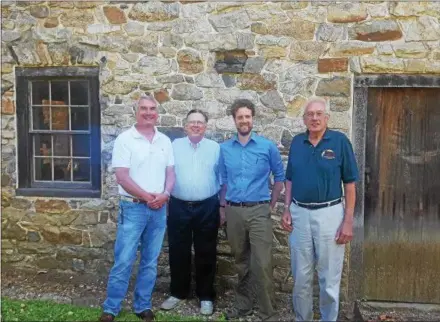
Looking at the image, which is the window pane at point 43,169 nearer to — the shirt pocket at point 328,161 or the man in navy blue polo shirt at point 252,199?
the man in navy blue polo shirt at point 252,199

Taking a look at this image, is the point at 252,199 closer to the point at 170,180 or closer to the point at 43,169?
the point at 170,180

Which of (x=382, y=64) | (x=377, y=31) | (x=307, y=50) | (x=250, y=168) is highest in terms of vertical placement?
(x=377, y=31)

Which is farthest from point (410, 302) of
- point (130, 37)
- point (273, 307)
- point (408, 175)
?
point (130, 37)

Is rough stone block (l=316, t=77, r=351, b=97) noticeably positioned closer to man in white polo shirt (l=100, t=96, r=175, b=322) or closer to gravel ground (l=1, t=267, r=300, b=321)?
man in white polo shirt (l=100, t=96, r=175, b=322)

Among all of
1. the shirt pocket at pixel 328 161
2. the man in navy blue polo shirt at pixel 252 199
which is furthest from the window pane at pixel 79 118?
the shirt pocket at pixel 328 161

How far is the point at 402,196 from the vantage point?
211 inches

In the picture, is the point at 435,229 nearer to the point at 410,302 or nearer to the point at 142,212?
the point at 410,302

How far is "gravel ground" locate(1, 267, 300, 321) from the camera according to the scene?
522cm

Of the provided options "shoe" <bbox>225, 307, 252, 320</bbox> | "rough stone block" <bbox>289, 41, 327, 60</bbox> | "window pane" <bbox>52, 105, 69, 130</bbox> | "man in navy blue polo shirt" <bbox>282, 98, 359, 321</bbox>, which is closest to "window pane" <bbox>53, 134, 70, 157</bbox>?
"window pane" <bbox>52, 105, 69, 130</bbox>

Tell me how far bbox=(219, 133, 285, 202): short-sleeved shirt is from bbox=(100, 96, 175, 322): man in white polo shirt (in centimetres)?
56

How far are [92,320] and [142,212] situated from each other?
1.09 m

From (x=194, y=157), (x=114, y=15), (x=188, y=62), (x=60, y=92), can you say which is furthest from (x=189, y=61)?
(x=60, y=92)

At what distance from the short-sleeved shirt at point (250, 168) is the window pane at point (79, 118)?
1966 millimetres

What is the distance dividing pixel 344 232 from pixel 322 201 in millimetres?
303
